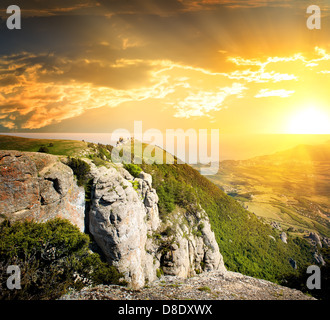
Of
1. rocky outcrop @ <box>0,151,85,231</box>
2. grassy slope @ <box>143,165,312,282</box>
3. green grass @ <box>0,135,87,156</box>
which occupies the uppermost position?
green grass @ <box>0,135,87,156</box>

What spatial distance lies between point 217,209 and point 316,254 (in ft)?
258

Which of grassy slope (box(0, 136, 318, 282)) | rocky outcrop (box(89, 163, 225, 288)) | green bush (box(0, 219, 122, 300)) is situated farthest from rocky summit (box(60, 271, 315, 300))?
grassy slope (box(0, 136, 318, 282))

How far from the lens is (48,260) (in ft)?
51.2

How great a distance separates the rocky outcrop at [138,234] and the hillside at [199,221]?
194mm

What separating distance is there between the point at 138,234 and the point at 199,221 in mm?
21375

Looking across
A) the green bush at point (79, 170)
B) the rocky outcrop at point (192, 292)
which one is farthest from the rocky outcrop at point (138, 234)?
the rocky outcrop at point (192, 292)

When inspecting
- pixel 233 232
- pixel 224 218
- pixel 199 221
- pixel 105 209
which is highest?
pixel 105 209

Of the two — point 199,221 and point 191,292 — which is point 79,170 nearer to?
point 191,292

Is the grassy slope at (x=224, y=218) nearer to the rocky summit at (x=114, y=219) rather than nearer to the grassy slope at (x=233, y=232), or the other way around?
the grassy slope at (x=233, y=232)

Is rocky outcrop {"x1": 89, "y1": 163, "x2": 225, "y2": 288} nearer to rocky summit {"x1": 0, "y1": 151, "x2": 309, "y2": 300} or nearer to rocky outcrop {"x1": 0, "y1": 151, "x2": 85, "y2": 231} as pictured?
rocky summit {"x1": 0, "y1": 151, "x2": 309, "y2": 300}

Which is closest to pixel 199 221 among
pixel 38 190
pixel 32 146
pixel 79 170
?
pixel 79 170

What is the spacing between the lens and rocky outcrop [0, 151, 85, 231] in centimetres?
1555

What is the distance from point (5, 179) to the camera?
50.8 ft

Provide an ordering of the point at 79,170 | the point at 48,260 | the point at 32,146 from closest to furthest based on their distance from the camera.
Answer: the point at 48,260
the point at 79,170
the point at 32,146
